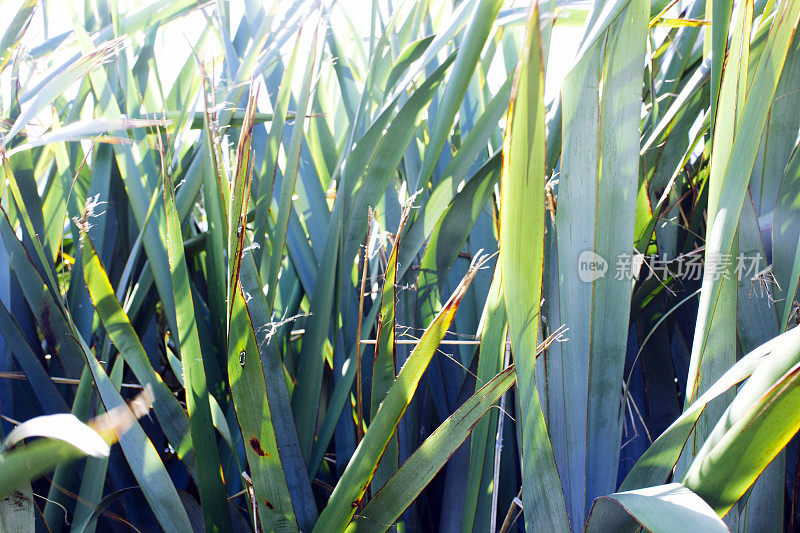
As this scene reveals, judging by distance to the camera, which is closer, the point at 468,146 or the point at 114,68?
the point at 468,146

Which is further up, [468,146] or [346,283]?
[468,146]

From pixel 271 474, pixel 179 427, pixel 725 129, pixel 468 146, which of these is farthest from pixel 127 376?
pixel 725 129

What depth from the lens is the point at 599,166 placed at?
1.27 ft

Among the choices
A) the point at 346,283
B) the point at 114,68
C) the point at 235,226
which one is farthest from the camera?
the point at 114,68

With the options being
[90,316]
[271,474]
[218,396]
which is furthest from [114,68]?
[271,474]

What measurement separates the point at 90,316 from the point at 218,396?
0.16 m

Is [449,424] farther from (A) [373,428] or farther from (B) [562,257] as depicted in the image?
(B) [562,257]

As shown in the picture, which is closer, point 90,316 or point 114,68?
point 90,316

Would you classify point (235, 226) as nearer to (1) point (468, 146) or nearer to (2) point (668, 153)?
(1) point (468, 146)

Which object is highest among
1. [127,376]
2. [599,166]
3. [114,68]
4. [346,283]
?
[114,68]

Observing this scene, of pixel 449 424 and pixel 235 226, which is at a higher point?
pixel 235 226

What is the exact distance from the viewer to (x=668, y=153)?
0.55 meters

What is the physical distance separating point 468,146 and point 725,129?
0.68ft

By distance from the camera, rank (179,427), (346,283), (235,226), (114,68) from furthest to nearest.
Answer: (114,68), (346,283), (179,427), (235,226)
